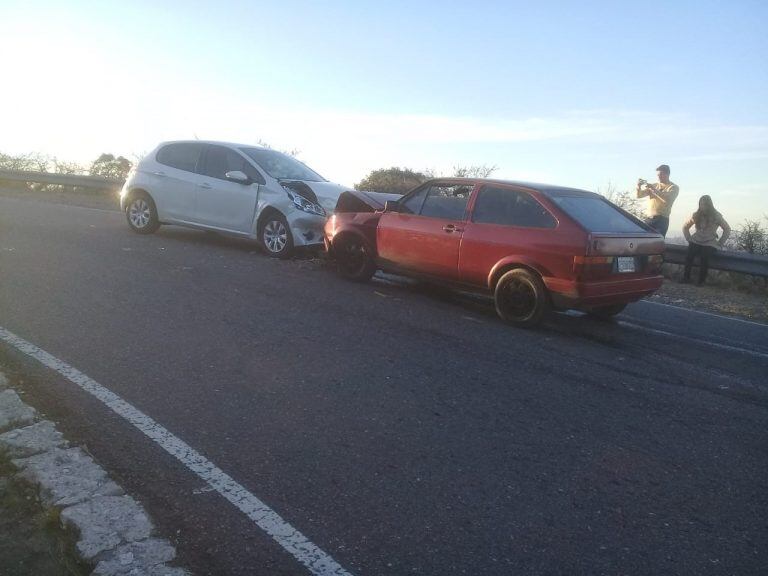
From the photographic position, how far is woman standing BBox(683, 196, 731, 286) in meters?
12.3

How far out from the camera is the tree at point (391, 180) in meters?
18.3

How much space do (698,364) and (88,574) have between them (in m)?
5.61

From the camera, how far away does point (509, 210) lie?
799 cm

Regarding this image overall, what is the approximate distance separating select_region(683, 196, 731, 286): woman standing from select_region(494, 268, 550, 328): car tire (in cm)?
610

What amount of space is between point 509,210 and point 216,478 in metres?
5.09

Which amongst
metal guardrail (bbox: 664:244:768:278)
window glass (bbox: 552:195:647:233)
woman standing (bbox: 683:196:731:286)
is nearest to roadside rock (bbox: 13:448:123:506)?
window glass (bbox: 552:195:647:233)

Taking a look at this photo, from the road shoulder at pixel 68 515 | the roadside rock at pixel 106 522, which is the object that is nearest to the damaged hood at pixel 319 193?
the road shoulder at pixel 68 515

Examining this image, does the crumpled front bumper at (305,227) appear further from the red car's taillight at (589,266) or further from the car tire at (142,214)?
the red car's taillight at (589,266)

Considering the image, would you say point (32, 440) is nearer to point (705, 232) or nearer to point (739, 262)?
point (705, 232)

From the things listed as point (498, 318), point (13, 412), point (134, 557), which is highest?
point (498, 318)

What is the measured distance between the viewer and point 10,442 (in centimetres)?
396

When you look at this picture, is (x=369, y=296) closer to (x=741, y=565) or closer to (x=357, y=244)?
(x=357, y=244)

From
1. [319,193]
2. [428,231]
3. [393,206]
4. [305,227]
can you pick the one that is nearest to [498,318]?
[428,231]

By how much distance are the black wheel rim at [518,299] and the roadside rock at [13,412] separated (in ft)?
15.9
